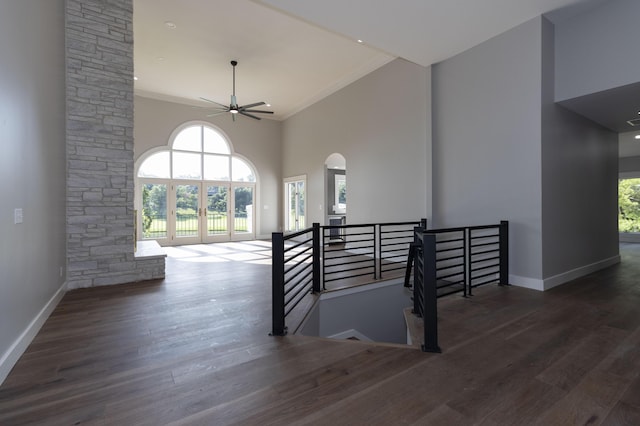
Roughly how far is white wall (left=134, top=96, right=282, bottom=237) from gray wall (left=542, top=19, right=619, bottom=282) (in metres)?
7.86

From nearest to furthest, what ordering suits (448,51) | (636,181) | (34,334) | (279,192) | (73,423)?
(73,423) → (34,334) → (448,51) → (636,181) → (279,192)

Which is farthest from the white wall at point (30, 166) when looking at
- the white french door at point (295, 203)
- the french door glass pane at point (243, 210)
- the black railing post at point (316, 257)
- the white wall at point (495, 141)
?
the white french door at point (295, 203)

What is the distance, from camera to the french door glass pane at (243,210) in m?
10.1

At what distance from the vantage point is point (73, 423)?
63.2 inches

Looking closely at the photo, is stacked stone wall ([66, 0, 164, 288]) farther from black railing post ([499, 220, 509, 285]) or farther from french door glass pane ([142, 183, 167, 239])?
black railing post ([499, 220, 509, 285])

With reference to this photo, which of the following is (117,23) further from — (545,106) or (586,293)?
(586,293)

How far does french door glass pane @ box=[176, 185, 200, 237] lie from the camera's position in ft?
30.1

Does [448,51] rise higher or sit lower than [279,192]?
higher

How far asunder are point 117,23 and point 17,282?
13.0ft

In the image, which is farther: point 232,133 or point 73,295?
point 232,133

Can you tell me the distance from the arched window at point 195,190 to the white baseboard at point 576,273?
8.20 metres

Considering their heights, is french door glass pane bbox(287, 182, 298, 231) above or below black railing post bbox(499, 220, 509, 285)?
above

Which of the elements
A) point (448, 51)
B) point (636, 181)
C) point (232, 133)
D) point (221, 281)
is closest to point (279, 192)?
point (232, 133)

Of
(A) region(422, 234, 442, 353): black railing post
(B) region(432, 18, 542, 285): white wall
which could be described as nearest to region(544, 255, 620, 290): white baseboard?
(B) region(432, 18, 542, 285): white wall
